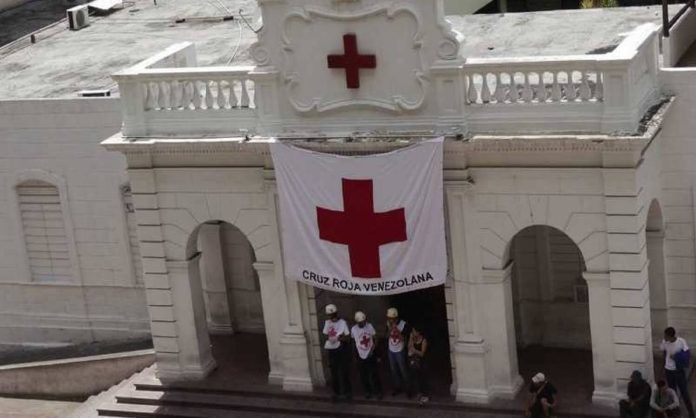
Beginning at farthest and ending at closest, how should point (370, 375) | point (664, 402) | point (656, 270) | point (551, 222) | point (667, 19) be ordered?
point (667, 19)
point (656, 270)
point (370, 375)
point (551, 222)
point (664, 402)

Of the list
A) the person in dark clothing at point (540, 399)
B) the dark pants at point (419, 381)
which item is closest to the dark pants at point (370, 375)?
the dark pants at point (419, 381)

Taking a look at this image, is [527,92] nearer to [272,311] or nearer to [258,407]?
[272,311]

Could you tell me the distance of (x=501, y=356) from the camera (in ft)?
85.5

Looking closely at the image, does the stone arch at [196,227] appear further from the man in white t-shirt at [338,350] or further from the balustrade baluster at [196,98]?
the balustrade baluster at [196,98]

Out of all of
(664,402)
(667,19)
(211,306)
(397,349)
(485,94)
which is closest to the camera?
(664,402)

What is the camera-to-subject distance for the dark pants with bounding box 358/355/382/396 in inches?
1044

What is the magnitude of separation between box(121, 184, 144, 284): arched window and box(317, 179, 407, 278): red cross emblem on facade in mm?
6750

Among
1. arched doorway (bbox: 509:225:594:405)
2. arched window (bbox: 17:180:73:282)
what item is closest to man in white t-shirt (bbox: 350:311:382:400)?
arched doorway (bbox: 509:225:594:405)

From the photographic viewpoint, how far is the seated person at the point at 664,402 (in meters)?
24.2

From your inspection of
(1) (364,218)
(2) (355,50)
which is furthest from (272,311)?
(2) (355,50)

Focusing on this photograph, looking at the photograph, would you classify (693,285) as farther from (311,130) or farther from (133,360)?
(133,360)

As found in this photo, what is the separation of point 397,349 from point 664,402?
4.66 meters

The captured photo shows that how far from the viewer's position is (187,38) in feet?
117

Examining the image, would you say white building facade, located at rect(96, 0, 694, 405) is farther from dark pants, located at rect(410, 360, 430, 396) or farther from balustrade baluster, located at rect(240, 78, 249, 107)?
dark pants, located at rect(410, 360, 430, 396)
